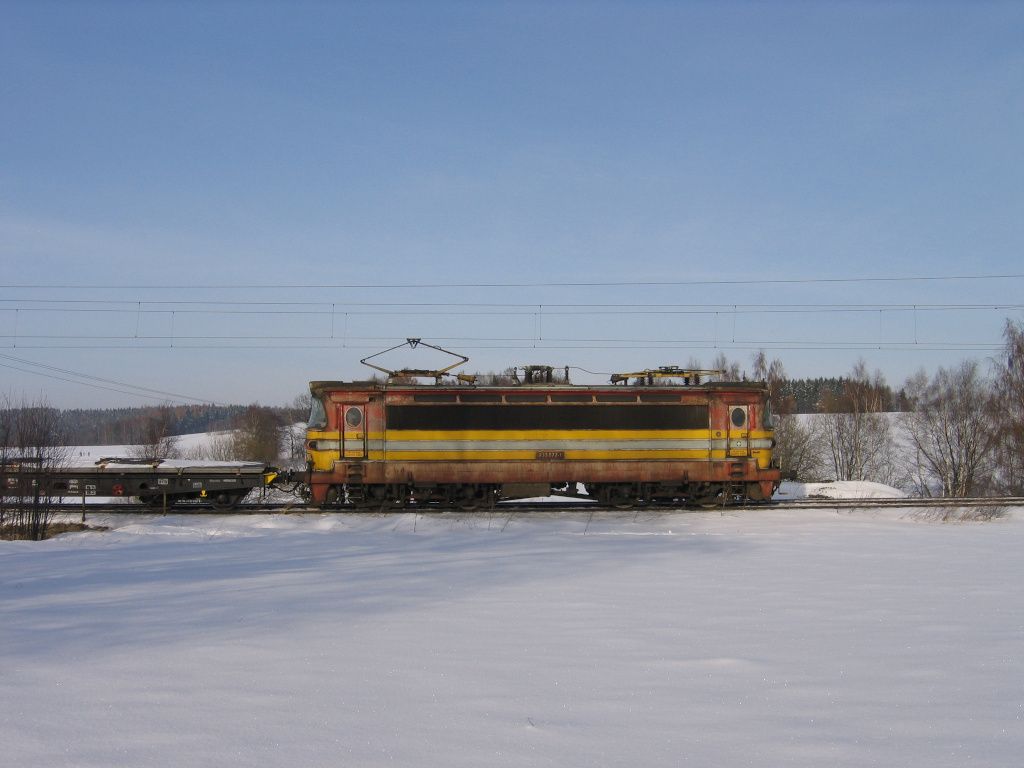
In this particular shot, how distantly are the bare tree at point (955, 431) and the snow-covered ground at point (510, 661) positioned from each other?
116ft

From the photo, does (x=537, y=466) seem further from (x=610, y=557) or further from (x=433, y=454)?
(x=610, y=557)

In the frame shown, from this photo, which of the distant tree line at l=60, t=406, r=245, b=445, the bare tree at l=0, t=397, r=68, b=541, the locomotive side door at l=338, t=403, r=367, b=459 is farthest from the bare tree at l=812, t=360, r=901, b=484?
the distant tree line at l=60, t=406, r=245, b=445

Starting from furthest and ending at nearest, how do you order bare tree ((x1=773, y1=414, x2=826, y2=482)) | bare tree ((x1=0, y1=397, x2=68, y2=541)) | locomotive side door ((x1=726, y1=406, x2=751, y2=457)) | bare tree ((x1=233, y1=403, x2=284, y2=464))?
bare tree ((x1=233, y1=403, x2=284, y2=464))
bare tree ((x1=773, y1=414, x2=826, y2=482))
locomotive side door ((x1=726, y1=406, x2=751, y2=457))
bare tree ((x1=0, y1=397, x2=68, y2=541))

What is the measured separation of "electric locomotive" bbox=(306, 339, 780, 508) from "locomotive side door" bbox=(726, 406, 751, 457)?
27mm

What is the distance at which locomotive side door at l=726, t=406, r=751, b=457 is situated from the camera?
782 inches

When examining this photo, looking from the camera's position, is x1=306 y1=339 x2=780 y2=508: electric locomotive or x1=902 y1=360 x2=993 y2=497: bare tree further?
x1=902 y1=360 x2=993 y2=497: bare tree

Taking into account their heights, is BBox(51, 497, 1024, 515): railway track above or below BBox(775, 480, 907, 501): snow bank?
above

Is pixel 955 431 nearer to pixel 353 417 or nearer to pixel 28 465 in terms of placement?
pixel 353 417

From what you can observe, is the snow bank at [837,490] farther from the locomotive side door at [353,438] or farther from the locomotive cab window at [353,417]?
the locomotive cab window at [353,417]

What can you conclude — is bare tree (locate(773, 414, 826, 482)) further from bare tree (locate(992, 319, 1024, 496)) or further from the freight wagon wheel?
the freight wagon wheel

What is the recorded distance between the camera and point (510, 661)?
18.9 feet

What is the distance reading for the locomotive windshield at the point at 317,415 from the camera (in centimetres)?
1928

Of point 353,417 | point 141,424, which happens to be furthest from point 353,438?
point 141,424

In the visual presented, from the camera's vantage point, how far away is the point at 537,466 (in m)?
19.5
